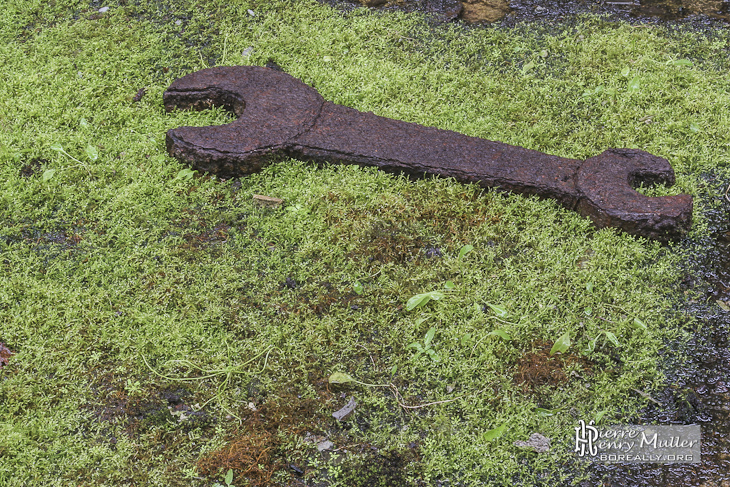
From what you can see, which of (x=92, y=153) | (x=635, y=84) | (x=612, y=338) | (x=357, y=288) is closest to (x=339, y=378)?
(x=357, y=288)

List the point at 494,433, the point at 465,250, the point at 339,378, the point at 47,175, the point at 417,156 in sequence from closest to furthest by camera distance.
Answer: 1. the point at 494,433
2. the point at 339,378
3. the point at 465,250
4. the point at 417,156
5. the point at 47,175

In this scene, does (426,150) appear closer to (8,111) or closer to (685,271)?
(685,271)

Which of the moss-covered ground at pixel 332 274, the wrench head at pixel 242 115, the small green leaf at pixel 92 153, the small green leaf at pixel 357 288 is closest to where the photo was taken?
the moss-covered ground at pixel 332 274

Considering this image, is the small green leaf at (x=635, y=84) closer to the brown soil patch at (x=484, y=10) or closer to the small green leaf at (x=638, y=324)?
the brown soil patch at (x=484, y=10)

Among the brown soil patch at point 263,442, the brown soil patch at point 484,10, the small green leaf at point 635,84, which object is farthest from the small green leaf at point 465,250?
the brown soil patch at point 484,10

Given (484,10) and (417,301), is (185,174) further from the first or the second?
(484,10)

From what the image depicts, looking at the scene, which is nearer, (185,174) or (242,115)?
(185,174)
